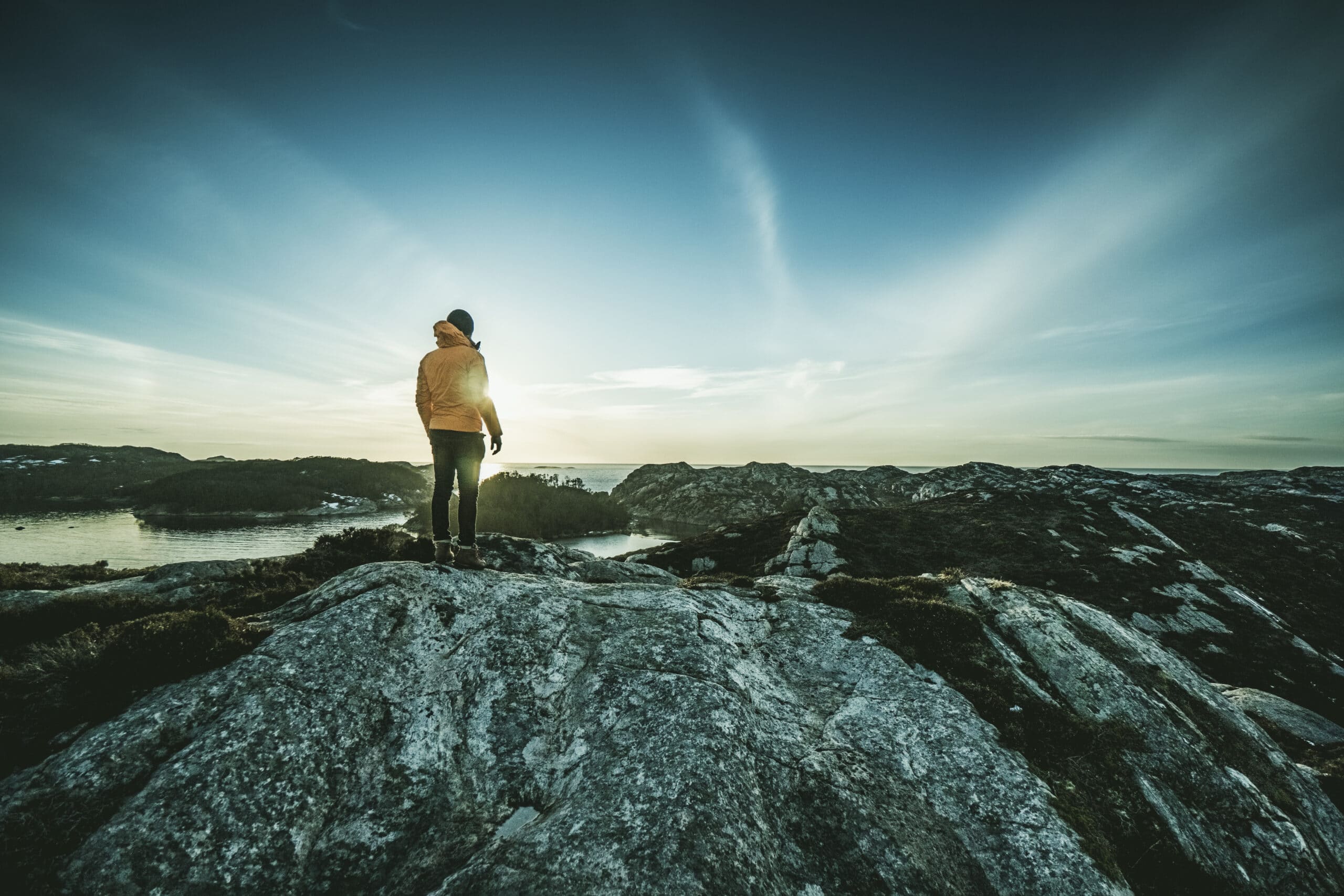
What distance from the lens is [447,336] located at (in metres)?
12.0

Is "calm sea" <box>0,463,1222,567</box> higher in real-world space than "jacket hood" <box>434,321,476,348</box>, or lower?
lower

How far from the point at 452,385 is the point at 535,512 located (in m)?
161

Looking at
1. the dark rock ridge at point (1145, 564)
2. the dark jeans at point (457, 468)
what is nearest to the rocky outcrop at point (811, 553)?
the dark rock ridge at point (1145, 564)

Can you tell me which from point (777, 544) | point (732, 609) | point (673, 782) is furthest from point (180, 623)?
point (777, 544)

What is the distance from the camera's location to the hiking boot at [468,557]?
12539 millimetres

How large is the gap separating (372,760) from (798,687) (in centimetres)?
831

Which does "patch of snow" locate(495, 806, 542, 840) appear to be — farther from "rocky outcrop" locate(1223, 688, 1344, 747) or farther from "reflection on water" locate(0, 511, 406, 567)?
"reflection on water" locate(0, 511, 406, 567)

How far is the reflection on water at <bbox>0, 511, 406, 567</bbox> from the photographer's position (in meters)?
112

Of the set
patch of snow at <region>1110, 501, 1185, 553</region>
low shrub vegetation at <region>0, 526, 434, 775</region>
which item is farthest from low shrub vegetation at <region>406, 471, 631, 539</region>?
low shrub vegetation at <region>0, 526, 434, 775</region>

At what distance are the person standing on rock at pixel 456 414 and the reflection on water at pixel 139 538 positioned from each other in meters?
86.3

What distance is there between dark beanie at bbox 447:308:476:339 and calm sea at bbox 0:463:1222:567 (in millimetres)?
99778

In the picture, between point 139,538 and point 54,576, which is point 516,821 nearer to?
point 54,576

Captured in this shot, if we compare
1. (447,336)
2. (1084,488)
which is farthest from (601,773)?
(1084,488)

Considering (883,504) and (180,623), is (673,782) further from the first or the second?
(883,504)
